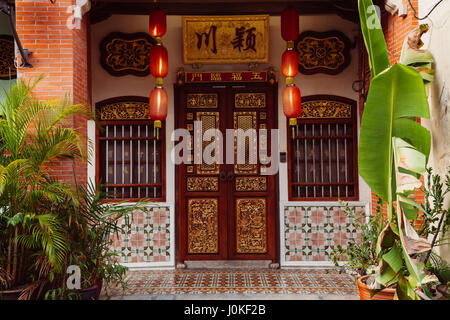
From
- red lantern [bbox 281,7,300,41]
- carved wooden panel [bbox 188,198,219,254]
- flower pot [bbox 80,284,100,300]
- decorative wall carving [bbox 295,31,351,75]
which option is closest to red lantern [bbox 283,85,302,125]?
red lantern [bbox 281,7,300,41]

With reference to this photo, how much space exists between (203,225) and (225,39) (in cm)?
257

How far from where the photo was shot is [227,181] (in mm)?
5172

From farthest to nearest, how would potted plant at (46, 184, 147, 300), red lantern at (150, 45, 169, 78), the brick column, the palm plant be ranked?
red lantern at (150, 45, 169, 78), the brick column, potted plant at (46, 184, 147, 300), the palm plant

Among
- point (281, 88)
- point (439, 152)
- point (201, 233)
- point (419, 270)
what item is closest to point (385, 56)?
point (439, 152)

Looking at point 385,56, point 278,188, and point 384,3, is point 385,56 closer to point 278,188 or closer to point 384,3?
point 384,3

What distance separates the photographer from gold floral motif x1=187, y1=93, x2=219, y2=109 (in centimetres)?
521

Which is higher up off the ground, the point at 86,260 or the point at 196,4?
the point at 196,4

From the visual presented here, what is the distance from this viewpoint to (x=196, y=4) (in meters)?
4.93

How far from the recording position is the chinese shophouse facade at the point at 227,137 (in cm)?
507

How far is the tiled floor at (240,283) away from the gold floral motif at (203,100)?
2.25 m

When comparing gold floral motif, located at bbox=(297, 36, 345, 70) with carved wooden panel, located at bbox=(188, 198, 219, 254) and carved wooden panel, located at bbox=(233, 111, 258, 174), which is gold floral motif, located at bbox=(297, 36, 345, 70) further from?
carved wooden panel, located at bbox=(188, 198, 219, 254)

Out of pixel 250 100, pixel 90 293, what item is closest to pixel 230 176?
pixel 250 100

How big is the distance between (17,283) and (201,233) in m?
2.46

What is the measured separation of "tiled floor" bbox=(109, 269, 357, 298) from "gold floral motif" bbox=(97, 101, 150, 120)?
2.12 m
